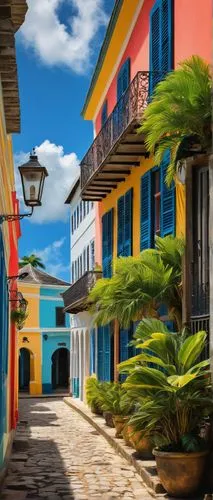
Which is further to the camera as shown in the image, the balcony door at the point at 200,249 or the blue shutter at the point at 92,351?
the blue shutter at the point at 92,351

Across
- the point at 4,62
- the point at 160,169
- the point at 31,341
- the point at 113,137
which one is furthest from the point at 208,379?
the point at 31,341

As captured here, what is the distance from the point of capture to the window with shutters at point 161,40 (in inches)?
547

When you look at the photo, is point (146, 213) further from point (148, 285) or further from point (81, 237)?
point (81, 237)

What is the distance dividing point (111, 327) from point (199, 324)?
31.9 ft

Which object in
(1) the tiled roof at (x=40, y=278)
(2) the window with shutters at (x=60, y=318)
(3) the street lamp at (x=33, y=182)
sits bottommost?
(2) the window with shutters at (x=60, y=318)

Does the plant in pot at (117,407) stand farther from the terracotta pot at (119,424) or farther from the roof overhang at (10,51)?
the roof overhang at (10,51)

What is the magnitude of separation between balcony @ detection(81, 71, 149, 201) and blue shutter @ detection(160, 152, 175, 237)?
0.95 m

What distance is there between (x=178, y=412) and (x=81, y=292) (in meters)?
15.6

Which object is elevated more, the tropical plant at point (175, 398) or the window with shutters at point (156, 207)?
the window with shutters at point (156, 207)

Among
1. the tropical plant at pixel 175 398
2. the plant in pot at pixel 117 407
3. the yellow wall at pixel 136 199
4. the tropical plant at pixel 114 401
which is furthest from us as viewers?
the tropical plant at pixel 114 401

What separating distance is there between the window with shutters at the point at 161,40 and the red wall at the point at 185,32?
0.22 meters

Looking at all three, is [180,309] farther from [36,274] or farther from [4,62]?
[36,274]

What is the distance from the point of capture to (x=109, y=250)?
21.2m

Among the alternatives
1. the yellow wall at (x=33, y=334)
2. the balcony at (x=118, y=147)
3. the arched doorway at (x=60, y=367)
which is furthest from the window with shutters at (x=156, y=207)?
the arched doorway at (x=60, y=367)
